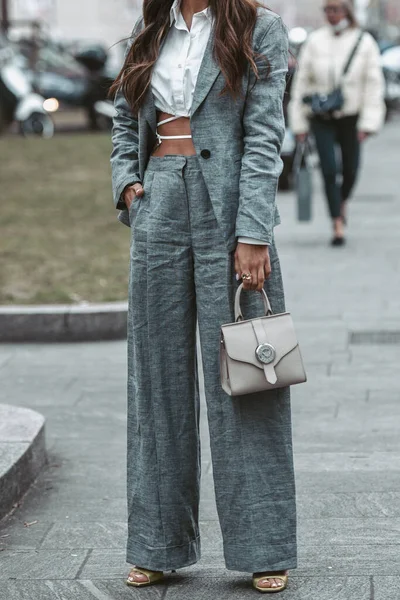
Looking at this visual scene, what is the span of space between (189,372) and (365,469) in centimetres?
152

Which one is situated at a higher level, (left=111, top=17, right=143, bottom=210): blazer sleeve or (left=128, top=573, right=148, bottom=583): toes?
(left=111, top=17, right=143, bottom=210): blazer sleeve

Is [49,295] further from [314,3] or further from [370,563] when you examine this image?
[314,3]

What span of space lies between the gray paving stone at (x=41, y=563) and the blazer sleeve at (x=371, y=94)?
21.7ft

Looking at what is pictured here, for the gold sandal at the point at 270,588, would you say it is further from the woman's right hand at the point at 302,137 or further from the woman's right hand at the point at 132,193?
the woman's right hand at the point at 302,137

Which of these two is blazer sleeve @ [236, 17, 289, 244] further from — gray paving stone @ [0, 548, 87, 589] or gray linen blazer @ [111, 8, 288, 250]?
gray paving stone @ [0, 548, 87, 589]

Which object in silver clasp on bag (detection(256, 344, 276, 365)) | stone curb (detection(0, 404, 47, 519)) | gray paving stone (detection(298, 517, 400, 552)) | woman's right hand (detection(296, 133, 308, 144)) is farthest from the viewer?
woman's right hand (detection(296, 133, 308, 144))

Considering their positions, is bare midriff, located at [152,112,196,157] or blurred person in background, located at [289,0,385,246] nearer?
bare midriff, located at [152,112,196,157]

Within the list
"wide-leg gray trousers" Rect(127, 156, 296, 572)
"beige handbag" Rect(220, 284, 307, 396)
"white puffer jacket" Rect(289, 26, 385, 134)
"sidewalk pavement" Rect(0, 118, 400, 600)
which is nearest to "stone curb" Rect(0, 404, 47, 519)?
"sidewalk pavement" Rect(0, 118, 400, 600)

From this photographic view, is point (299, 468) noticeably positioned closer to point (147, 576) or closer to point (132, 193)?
point (147, 576)

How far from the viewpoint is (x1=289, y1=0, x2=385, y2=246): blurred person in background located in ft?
34.1

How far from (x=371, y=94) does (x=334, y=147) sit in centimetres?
49

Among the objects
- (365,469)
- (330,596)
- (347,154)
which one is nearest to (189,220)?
(330,596)

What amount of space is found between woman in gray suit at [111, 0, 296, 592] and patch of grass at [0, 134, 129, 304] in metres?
4.23

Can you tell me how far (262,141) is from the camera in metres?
3.66
